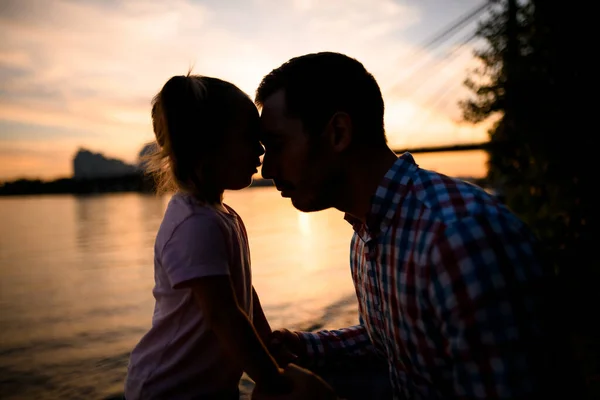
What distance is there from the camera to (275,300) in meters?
6.14

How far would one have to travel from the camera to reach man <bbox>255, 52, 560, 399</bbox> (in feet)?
3.52

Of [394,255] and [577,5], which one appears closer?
[394,255]

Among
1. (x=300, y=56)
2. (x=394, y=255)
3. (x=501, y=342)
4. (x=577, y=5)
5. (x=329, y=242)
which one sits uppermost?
(x=577, y=5)

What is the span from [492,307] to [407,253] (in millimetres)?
298

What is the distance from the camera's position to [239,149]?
73.4 inches

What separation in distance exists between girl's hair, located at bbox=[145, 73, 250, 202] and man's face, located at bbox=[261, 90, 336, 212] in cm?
18

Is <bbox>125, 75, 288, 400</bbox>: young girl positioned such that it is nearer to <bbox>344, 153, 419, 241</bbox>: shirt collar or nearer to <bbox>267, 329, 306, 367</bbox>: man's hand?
<bbox>267, 329, 306, 367</bbox>: man's hand

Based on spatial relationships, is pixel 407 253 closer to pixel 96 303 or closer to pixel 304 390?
pixel 304 390

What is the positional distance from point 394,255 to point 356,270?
504 mm

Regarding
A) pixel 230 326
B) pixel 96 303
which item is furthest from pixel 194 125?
pixel 96 303

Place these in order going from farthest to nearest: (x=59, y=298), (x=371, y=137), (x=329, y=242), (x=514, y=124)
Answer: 1. (x=329, y=242)
2. (x=59, y=298)
3. (x=514, y=124)
4. (x=371, y=137)

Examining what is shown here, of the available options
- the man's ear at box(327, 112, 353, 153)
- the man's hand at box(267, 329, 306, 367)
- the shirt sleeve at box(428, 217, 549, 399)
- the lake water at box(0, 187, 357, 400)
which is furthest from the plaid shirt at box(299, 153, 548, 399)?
the lake water at box(0, 187, 357, 400)

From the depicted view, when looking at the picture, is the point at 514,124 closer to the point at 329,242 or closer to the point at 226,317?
the point at 226,317

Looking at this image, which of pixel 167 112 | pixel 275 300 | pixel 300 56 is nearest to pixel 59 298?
pixel 275 300
